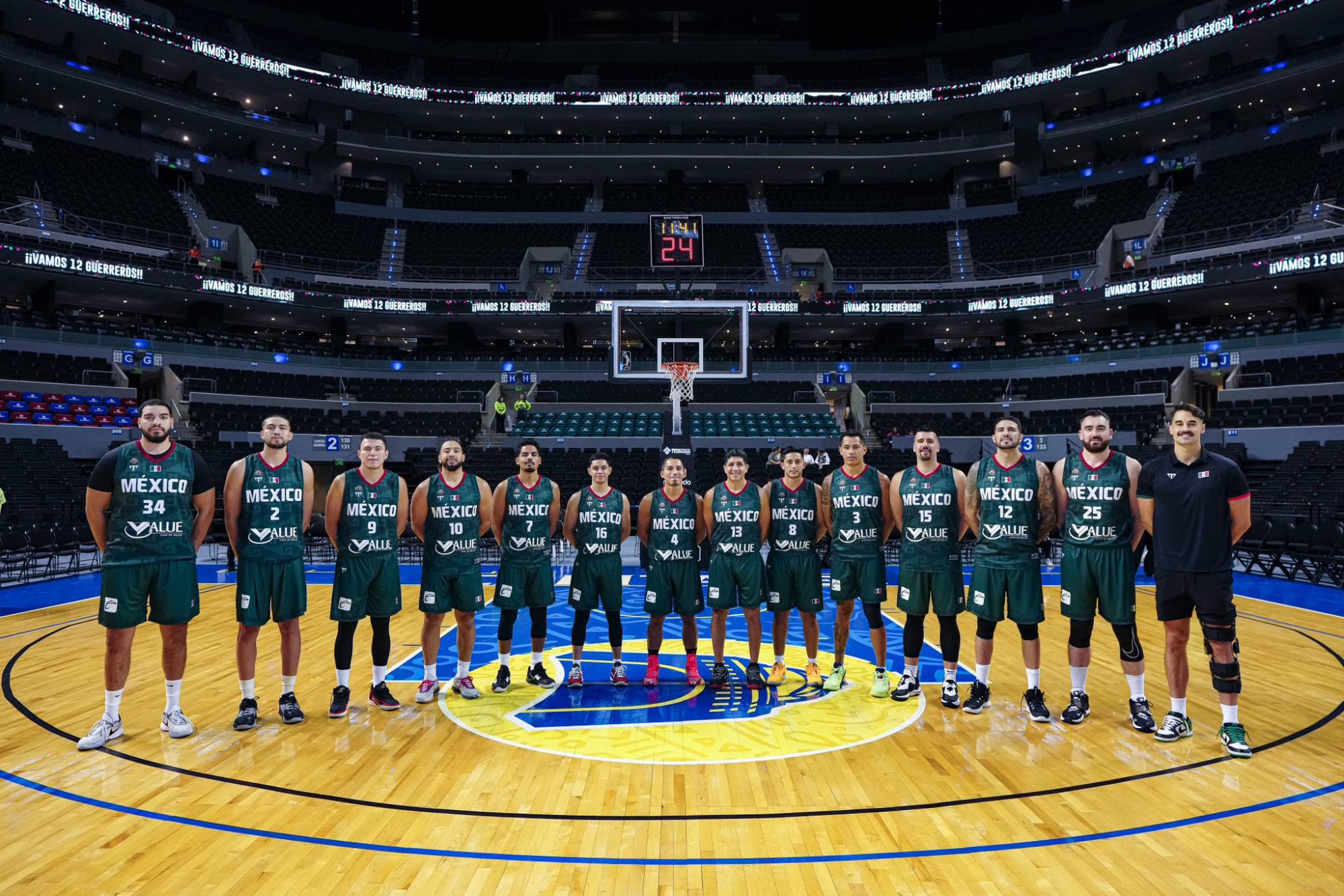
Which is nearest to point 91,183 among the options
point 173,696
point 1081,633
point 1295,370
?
point 173,696

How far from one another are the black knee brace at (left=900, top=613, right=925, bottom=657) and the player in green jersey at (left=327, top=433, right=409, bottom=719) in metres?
4.23

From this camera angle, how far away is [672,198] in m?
37.0

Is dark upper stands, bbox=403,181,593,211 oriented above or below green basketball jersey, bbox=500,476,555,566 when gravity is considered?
above

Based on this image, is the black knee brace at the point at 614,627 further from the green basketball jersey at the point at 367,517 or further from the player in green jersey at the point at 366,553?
the green basketball jersey at the point at 367,517

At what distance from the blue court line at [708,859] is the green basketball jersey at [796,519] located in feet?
9.69

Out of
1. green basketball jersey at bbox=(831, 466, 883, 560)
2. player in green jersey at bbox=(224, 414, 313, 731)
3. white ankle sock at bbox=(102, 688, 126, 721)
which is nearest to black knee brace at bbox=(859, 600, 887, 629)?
green basketball jersey at bbox=(831, 466, 883, 560)

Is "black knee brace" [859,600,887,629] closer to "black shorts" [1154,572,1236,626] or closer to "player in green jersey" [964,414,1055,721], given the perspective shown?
"player in green jersey" [964,414,1055,721]

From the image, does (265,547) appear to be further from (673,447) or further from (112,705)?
(673,447)

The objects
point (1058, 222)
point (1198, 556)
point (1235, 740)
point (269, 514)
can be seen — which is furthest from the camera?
point (1058, 222)

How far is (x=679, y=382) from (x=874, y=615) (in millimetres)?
10946

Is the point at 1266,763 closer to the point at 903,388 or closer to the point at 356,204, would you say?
the point at 903,388

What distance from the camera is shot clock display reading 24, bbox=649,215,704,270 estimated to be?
754 inches

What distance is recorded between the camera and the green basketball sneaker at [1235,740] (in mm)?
4855

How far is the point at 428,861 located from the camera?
11.8ft
